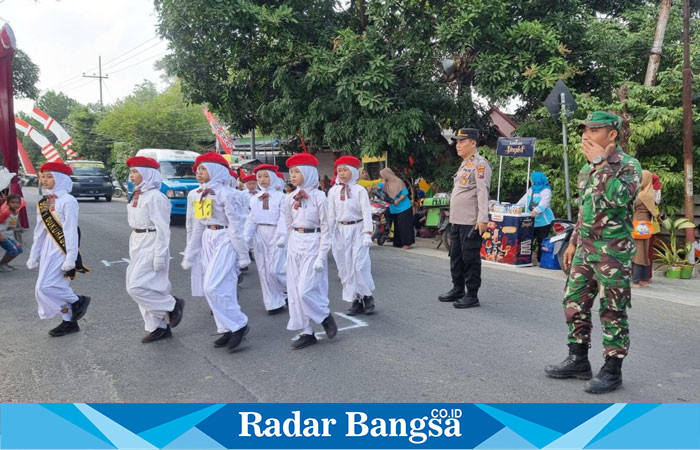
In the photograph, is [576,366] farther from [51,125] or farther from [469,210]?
[51,125]

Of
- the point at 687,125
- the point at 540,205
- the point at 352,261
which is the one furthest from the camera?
the point at 540,205

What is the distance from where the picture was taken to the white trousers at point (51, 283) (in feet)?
17.1

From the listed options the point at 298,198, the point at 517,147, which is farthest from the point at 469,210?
the point at 517,147

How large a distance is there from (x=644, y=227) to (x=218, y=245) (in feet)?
19.2

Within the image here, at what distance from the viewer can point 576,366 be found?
13.2 ft

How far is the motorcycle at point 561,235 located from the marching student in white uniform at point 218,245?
5.24 meters

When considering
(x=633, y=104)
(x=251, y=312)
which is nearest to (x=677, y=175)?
(x=633, y=104)

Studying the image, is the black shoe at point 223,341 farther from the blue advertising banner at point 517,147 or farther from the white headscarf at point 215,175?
the blue advertising banner at point 517,147

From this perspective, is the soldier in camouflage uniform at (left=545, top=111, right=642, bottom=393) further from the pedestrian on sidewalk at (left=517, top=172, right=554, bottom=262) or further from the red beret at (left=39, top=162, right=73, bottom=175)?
the pedestrian on sidewalk at (left=517, top=172, right=554, bottom=262)

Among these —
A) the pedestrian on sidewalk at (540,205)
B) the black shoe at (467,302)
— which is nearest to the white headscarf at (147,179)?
the black shoe at (467,302)

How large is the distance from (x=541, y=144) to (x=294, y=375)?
8.28 metres

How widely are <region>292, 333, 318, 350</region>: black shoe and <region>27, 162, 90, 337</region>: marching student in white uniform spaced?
7.50 ft

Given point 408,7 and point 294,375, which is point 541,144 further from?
point 294,375

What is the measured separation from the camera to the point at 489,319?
5855mm
